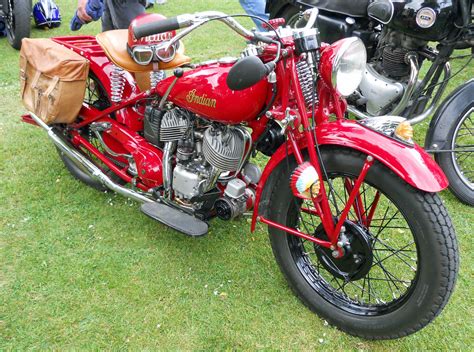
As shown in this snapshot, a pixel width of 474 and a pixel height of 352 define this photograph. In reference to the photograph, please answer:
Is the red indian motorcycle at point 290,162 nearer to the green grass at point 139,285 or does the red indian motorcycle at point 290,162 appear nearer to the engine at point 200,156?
the engine at point 200,156

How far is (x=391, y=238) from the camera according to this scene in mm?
2865

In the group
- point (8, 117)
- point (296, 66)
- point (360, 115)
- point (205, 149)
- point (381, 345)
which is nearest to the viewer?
point (296, 66)

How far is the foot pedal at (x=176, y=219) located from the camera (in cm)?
247

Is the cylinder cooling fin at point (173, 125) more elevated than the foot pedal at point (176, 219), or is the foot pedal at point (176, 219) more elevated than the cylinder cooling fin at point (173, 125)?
the cylinder cooling fin at point (173, 125)

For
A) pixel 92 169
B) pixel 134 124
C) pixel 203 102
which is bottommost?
pixel 92 169

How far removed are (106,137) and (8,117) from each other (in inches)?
72.5

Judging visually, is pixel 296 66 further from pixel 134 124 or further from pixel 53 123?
pixel 53 123

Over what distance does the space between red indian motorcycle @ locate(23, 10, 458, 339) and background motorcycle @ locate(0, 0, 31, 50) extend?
132 inches

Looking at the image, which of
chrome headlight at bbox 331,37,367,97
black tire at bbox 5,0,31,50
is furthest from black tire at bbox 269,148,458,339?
black tire at bbox 5,0,31,50

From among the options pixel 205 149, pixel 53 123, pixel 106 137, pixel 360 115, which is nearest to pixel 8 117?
pixel 53 123

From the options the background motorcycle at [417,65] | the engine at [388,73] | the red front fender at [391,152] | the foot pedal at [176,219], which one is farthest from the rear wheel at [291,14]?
the red front fender at [391,152]

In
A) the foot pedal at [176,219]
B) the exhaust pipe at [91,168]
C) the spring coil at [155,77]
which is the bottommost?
the exhaust pipe at [91,168]

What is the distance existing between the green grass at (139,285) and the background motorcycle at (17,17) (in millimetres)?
3196

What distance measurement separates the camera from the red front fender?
1.77 metres
